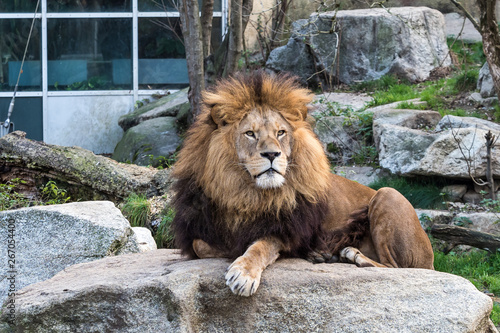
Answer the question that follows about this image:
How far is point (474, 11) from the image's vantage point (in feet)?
46.1

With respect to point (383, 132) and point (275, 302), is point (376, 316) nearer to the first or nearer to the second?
point (275, 302)

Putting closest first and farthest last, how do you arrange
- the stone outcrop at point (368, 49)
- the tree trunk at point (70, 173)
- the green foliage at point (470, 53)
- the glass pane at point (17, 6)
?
the tree trunk at point (70, 173) < the stone outcrop at point (368, 49) < the green foliage at point (470, 53) < the glass pane at point (17, 6)

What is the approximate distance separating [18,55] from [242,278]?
11.0 metres

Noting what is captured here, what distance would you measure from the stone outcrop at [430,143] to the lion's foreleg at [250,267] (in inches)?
160

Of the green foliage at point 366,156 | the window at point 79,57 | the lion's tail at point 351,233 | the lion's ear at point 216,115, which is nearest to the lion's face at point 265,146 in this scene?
the lion's ear at point 216,115

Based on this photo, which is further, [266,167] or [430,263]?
[430,263]

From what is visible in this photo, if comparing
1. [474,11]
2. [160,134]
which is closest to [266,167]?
[160,134]

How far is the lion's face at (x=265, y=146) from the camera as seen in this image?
11.7ft

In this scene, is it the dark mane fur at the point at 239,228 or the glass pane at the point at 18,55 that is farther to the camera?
the glass pane at the point at 18,55

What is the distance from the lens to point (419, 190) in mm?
7516

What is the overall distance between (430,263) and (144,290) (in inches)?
78.0

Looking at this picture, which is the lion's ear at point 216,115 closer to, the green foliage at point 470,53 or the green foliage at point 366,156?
the green foliage at point 366,156

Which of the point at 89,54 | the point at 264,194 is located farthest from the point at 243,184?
the point at 89,54

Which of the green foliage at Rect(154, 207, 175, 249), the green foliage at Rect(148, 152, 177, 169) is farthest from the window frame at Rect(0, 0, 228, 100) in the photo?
the green foliage at Rect(154, 207, 175, 249)
